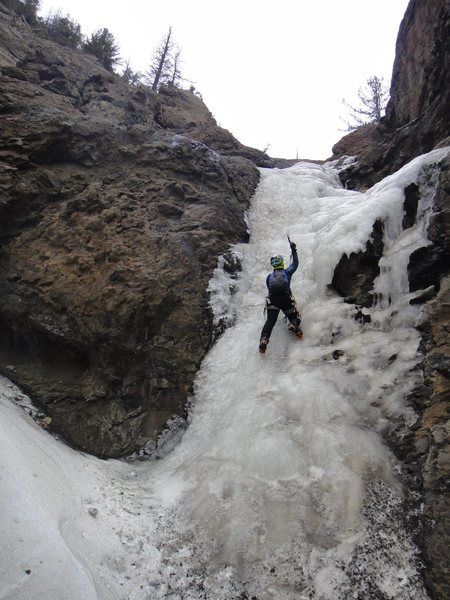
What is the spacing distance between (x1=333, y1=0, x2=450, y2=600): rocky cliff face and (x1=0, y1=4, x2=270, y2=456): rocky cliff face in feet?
10.1

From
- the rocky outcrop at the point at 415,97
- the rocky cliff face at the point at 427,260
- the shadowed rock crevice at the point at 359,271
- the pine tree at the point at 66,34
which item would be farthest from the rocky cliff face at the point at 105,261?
the pine tree at the point at 66,34

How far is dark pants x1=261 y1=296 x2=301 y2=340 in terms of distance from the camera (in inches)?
239

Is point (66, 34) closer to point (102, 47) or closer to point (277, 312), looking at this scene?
point (102, 47)

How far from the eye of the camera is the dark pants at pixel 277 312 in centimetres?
607

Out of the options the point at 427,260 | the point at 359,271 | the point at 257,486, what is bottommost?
the point at 257,486

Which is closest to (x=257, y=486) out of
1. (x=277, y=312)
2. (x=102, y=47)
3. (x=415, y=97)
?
(x=277, y=312)

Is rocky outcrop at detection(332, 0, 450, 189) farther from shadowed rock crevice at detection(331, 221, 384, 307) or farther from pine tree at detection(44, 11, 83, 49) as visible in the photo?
pine tree at detection(44, 11, 83, 49)

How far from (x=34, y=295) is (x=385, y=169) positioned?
10947 mm

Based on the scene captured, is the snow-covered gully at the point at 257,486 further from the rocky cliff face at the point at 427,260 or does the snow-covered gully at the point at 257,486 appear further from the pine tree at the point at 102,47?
the pine tree at the point at 102,47

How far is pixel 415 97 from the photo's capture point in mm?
11234

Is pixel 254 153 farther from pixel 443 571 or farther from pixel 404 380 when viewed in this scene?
pixel 443 571

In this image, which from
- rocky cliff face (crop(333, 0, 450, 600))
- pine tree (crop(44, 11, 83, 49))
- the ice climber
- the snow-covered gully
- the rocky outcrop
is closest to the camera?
the snow-covered gully

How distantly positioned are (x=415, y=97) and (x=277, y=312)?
30.9 ft

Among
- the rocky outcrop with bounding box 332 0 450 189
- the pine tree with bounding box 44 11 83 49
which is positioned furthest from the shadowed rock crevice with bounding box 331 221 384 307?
the pine tree with bounding box 44 11 83 49
